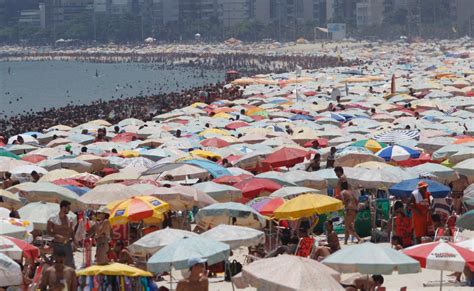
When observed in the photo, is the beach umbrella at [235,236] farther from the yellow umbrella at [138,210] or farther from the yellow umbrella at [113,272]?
the yellow umbrella at [138,210]

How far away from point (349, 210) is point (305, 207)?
1.55m

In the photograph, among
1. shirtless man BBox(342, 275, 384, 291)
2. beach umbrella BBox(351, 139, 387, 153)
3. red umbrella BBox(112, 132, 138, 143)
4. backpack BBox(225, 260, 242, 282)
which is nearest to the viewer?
shirtless man BBox(342, 275, 384, 291)

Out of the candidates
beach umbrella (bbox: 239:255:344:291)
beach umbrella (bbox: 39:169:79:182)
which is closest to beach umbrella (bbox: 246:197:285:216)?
Answer: beach umbrella (bbox: 39:169:79:182)

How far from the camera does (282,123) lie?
30.4 meters

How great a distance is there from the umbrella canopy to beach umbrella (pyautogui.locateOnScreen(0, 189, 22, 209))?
702cm

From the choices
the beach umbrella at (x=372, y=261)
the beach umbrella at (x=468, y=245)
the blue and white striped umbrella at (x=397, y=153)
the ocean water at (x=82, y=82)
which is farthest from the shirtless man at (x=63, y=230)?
the ocean water at (x=82, y=82)

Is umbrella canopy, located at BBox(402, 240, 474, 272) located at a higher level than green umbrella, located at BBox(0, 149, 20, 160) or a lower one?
higher

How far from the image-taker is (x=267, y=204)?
15680mm

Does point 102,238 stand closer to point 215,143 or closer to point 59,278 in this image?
point 59,278

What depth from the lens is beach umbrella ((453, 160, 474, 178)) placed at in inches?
717

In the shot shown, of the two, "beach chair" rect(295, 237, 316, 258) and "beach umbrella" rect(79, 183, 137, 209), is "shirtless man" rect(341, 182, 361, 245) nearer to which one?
"beach chair" rect(295, 237, 316, 258)

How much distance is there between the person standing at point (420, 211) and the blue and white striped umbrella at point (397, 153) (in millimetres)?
5345

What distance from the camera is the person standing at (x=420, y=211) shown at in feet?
49.2

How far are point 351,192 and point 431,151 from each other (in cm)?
641
